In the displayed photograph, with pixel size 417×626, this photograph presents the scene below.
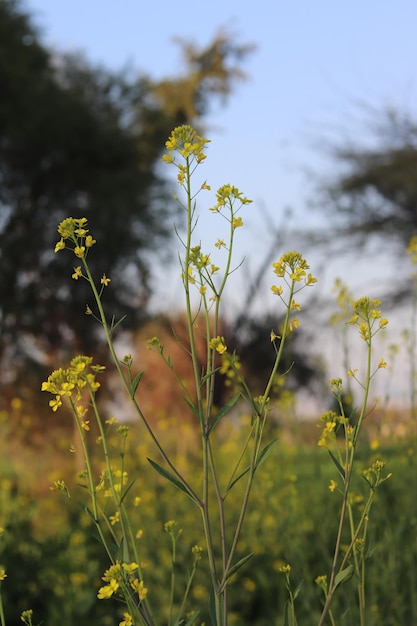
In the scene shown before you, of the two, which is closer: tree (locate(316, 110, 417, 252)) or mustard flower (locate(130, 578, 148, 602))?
mustard flower (locate(130, 578, 148, 602))

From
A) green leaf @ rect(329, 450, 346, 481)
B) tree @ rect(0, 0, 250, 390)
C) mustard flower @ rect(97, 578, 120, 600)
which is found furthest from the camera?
tree @ rect(0, 0, 250, 390)

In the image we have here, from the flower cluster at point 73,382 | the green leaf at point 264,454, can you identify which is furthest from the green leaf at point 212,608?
the flower cluster at point 73,382

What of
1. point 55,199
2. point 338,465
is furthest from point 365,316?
point 55,199

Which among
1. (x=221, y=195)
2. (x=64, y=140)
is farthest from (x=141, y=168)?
(x=221, y=195)

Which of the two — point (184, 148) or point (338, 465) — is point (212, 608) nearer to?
point (338, 465)

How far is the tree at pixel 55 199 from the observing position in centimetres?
1576

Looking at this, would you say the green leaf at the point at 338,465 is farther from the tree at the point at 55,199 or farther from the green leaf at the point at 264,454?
the tree at the point at 55,199

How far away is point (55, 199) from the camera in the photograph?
54.5ft

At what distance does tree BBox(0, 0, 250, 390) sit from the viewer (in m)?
15.8

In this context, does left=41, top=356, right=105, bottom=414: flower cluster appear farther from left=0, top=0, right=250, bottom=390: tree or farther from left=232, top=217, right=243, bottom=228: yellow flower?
left=0, top=0, right=250, bottom=390: tree

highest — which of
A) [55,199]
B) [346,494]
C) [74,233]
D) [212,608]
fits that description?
[55,199]

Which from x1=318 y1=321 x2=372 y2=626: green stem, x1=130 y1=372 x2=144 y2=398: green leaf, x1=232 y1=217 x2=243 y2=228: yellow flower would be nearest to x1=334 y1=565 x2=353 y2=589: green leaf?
x1=318 y1=321 x2=372 y2=626: green stem

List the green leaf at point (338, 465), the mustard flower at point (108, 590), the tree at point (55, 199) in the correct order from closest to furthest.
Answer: the mustard flower at point (108, 590) → the green leaf at point (338, 465) → the tree at point (55, 199)

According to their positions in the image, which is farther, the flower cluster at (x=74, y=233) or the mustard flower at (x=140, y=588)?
the flower cluster at (x=74, y=233)
